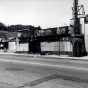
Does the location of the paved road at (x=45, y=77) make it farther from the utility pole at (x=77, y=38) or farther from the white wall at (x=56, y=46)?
the white wall at (x=56, y=46)

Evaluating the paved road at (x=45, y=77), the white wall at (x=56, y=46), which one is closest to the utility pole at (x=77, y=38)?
the white wall at (x=56, y=46)

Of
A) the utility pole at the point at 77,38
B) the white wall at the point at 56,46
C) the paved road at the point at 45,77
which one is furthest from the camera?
the white wall at the point at 56,46

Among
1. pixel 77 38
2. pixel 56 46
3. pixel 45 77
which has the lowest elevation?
pixel 45 77

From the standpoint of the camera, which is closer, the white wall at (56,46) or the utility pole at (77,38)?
the utility pole at (77,38)

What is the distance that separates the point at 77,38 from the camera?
2770 cm

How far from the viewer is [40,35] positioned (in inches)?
1325

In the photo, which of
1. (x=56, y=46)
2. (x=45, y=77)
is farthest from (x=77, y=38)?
(x=45, y=77)

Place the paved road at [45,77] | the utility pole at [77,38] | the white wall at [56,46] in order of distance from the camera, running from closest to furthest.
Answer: the paved road at [45,77] < the utility pole at [77,38] < the white wall at [56,46]

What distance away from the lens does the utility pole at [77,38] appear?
27.0 metres

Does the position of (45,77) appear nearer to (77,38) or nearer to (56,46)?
(77,38)

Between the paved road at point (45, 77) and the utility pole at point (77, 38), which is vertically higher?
the utility pole at point (77, 38)

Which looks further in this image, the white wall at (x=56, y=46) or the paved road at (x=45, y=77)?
the white wall at (x=56, y=46)

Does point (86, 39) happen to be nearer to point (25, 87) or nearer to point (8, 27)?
point (25, 87)

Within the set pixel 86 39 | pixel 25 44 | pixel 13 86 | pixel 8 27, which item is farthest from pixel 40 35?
pixel 8 27
